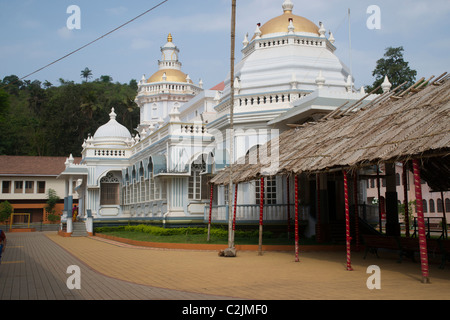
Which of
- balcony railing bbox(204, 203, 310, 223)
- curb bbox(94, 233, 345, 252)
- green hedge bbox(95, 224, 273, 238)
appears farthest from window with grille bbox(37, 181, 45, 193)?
balcony railing bbox(204, 203, 310, 223)

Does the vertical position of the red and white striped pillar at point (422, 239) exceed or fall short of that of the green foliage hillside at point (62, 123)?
it falls short

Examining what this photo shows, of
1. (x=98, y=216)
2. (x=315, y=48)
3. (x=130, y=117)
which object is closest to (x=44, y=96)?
(x=130, y=117)

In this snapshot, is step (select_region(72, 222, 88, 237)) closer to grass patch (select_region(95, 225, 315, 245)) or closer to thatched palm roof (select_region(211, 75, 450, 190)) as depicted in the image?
grass patch (select_region(95, 225, 315, 245))

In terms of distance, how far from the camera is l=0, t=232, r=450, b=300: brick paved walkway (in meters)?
8.27

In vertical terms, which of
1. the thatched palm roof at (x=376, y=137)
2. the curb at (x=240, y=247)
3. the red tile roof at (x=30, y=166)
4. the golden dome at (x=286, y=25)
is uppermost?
the golden dome at (x=286, y=25)

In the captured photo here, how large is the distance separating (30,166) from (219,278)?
142 ft

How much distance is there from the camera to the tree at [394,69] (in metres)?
50.6

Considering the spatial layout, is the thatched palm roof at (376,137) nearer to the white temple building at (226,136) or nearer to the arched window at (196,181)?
the white temple building at (226,136)

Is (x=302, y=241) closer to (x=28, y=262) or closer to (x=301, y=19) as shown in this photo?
(x=28, y=262)

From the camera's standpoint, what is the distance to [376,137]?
430 inches

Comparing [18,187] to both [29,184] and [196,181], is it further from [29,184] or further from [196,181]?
[196,181]

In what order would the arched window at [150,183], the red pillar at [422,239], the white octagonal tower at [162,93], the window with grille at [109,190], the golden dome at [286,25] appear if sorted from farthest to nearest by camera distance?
the white octagonal tower at [162,93]
the window with grille at [109,190]
the arched window at [150,183]
the golden dome at [286,25]
the red pillar at [422,239]

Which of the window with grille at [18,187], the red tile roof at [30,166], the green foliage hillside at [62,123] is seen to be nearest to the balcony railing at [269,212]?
the red tile roof at [30,166]

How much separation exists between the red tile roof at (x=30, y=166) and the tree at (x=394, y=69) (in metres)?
34.2
